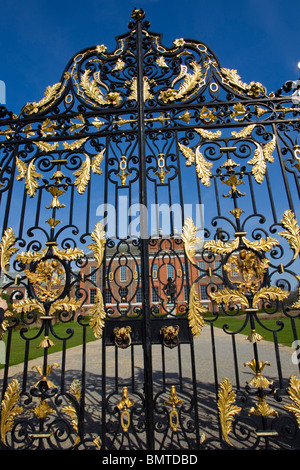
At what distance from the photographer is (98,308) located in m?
2.90

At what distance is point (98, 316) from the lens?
2873 millimetres

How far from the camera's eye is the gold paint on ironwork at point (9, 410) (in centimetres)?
277

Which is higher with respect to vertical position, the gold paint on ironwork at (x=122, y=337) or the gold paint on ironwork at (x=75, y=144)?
the gold paint on ironwork at (x=75, y=144)

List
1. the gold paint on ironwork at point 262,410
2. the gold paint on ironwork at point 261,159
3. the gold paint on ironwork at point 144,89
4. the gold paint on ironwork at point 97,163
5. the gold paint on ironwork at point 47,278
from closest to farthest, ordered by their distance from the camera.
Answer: the gold paint on ironwork at point 262,410 → the gold paint on ironwork at point 47,278 → the gold paint on ironwork at point 261,159 → the gold paint on ironwork at point 97,163 → the gold paint on ironwork at point 144,89

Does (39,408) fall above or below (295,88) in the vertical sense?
below

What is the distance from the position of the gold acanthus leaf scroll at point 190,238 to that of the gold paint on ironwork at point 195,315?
0.42m

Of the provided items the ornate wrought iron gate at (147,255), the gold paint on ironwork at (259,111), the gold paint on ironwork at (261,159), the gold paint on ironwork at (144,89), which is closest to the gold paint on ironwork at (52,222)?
the ornate wrought iron gate at (147,255)

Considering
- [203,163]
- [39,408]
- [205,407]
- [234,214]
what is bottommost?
[205,407]

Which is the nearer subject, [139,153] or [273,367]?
[139,153]

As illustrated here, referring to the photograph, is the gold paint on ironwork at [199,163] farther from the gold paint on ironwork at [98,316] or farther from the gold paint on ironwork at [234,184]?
the gold paint on ironwork at [98,316]

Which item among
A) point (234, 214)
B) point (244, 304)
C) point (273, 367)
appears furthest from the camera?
point (273, 367)

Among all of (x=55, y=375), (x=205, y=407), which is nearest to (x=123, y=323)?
(x=205, y=407)

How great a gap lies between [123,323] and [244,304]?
1309 mm
